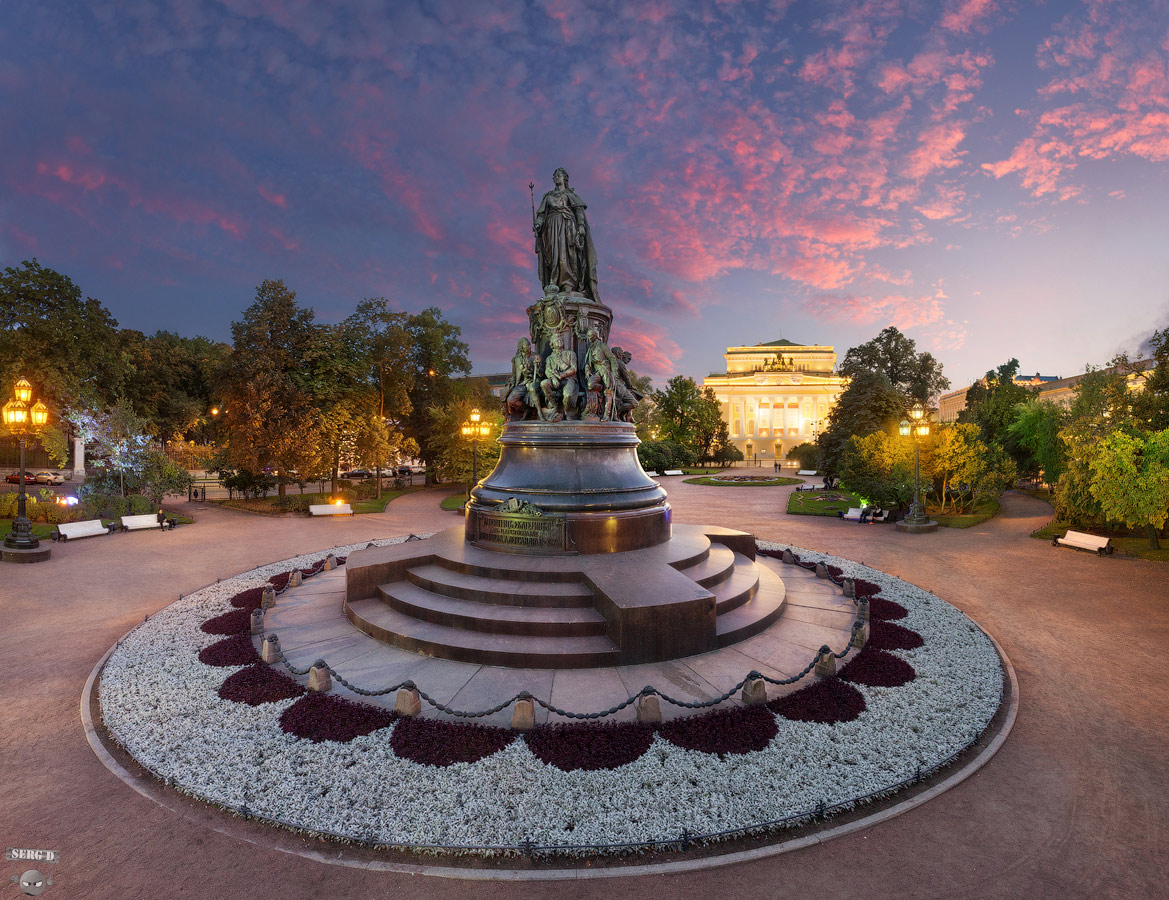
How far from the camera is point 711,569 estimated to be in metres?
11.6

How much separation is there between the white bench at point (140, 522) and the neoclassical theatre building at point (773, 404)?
299ft

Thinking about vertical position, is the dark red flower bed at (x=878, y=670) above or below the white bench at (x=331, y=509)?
below

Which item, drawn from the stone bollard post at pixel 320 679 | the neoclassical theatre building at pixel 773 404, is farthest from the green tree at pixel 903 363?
the stone bollard post at pixel 320 679

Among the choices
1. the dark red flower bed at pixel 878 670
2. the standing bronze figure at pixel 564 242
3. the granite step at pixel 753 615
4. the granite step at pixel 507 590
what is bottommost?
the dark red flower bed at pixel 878 670

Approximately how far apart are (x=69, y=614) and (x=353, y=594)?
6883 mm

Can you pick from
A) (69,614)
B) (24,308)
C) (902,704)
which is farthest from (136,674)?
(24,308)

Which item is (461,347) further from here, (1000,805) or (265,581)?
(1000,805)

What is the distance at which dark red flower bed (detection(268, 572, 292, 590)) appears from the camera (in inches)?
537

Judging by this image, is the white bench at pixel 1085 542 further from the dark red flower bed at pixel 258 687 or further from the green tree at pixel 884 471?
the dark red flower bed at pixel 258 687

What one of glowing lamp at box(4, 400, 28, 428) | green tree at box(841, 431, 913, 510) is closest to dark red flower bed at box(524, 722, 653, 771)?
glowing lamp at box(4, 400, 28, 428)

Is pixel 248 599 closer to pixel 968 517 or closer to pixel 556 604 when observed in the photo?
pixel 556 604

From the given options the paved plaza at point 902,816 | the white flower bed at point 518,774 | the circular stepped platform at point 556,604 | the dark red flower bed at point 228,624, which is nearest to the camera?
the paved plaza at point 902,816

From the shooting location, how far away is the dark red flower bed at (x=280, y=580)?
44.8 ft

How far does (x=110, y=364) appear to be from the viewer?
41.1 m
